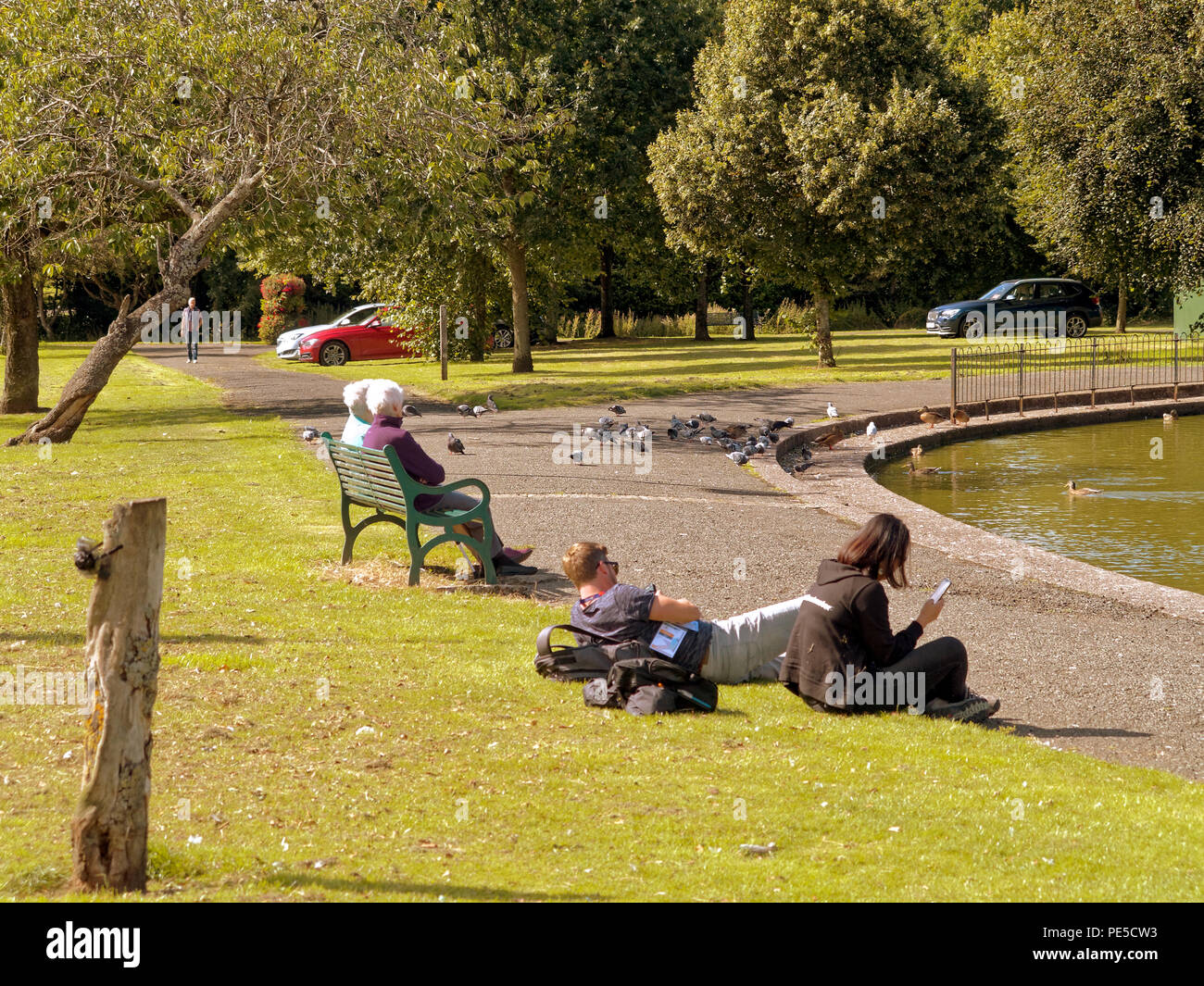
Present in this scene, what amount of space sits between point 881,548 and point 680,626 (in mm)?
1096

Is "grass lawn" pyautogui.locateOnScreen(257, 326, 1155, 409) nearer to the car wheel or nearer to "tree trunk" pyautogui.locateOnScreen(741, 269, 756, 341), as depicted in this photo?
the car wheel

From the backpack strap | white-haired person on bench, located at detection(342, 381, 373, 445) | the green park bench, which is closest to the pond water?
the green park bench

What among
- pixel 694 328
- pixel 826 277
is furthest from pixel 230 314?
pixel 826 277

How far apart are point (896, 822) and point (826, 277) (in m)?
25.5

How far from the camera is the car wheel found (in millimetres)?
32938

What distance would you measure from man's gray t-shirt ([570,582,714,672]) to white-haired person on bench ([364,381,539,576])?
2.40m

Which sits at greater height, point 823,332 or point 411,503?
point 823,332

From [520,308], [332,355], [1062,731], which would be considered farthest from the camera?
[332,355]

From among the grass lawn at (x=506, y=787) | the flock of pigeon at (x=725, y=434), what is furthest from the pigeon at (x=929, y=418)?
the grass lawn at (x=506, y=787)

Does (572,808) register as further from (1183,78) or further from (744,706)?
(1183,78)

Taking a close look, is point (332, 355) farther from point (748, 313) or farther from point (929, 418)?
point (929, 418)

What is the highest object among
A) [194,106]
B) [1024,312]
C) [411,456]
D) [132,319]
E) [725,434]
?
[194,106]

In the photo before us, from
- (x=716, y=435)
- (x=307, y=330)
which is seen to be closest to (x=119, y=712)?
(x=716, y=435)

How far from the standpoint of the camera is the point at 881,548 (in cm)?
607
